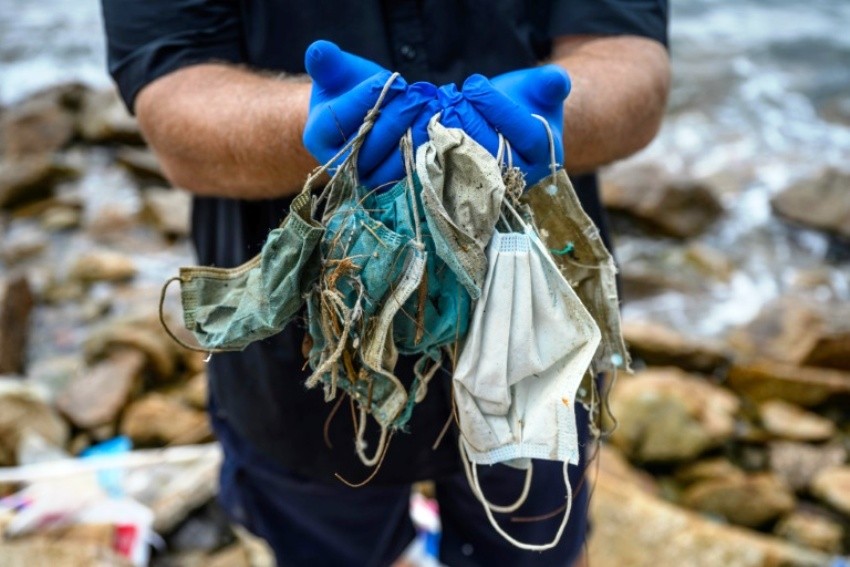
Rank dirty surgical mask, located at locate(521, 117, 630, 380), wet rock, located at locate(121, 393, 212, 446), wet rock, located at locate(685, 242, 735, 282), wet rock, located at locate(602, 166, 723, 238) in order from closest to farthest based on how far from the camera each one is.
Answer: dirty surgical mask, located at locate(521, 117, 630, 380) < wet rock, located at locate(121, 393, 212, 446) < wet rock, located at locate(685, 242, 735, 282) < wet rock, located at locate(602, 166, 723, 238)

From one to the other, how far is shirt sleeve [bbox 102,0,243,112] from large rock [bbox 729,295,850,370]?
355cm

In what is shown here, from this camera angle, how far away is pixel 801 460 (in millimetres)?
3500

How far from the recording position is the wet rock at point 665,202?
571 centimetres

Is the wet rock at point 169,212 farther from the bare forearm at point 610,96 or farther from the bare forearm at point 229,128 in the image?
the bare forearm at point 610,96

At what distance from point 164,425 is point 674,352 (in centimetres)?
250

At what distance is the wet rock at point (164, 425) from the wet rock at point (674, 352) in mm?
2153

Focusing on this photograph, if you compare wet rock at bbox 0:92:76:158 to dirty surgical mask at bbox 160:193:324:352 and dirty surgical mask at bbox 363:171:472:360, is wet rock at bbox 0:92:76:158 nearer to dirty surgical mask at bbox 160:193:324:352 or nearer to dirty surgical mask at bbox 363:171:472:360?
dirty surgical mask at bbox 160:193:324:352

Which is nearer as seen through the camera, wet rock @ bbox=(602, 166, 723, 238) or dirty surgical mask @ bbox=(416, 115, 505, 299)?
dirty surgical mask @ bbox=(416, 115, 505, 299)

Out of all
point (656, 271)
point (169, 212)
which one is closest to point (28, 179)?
point (169, 212)

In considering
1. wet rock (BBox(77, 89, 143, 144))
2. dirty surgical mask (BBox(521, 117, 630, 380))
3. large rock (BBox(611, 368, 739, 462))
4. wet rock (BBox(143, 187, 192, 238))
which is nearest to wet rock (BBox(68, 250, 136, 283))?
wet rock (BBox(143, 187, 192, 238))

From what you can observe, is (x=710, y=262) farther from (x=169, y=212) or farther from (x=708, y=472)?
(x=169, y=212)

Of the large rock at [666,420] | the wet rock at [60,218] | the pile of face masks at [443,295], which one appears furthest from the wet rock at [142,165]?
the pile of face masks at [443,295]

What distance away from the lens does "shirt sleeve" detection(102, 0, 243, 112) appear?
1.56 m

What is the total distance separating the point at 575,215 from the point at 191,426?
7.99 ft
